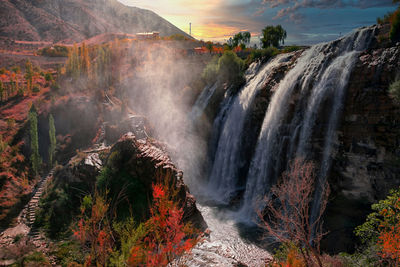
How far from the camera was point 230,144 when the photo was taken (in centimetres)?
2389

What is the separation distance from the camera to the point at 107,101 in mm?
36031

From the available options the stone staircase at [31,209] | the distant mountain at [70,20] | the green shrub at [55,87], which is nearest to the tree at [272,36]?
the green shrub at [55,87]

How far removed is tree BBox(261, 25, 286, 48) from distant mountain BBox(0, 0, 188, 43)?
63.3 meters

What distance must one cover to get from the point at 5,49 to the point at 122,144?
207 feet

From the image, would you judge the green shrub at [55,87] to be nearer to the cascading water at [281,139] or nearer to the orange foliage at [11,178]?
the orange foliage at [11,178]

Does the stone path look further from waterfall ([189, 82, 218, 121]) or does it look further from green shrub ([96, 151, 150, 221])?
waterfall ([189, 82, 218, 121])

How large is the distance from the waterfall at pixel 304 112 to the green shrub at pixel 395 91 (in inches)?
105

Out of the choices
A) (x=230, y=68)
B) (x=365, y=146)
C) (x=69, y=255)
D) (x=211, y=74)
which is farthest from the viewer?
(x=211, y=74)

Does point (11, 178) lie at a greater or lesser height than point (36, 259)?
lesser

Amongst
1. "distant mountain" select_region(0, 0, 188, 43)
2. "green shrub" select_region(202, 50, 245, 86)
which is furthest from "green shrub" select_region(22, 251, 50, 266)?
"distant mountain" select_region(0, 0, 188, 43)

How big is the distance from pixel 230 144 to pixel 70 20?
105272mm

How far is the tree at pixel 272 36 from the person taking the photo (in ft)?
167

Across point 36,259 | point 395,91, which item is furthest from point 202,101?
point 36,259

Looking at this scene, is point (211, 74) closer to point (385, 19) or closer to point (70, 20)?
point (385, 19)
